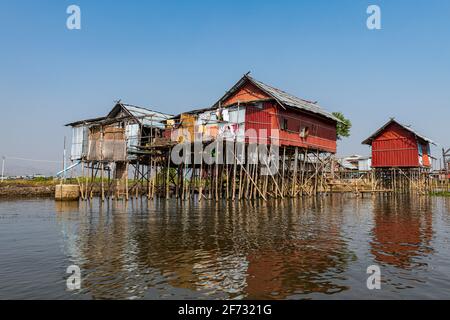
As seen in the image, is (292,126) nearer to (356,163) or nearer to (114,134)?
(114,134)

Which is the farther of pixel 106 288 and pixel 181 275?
pixel 181 275

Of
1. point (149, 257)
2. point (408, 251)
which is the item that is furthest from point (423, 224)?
point (149, 257)

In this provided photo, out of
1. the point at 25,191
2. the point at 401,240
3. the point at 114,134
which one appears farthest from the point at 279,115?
the point at 25,191

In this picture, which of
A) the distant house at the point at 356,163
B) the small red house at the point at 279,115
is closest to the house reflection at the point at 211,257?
the small red house at the point at 279,115

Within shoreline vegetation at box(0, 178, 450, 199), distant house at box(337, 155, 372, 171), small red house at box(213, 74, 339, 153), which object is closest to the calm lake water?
small red house at box(213, 74, 339, 153)

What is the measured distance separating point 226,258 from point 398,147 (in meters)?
32.6

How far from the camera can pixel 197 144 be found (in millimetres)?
25953

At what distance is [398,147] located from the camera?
120 ft

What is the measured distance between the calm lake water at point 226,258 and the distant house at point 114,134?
523 inches

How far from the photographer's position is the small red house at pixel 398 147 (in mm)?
35531

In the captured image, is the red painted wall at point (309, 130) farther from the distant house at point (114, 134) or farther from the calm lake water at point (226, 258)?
the calm lake water at point (226, 258)

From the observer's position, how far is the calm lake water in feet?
21.9
